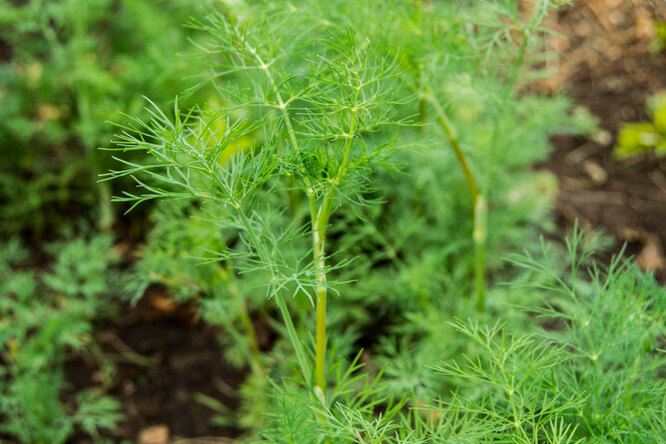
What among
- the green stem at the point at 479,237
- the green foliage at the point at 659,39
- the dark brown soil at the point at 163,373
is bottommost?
the dark brown soil at the point at 163,373

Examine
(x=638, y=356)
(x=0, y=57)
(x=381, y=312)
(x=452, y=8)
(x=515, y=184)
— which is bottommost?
(x=381, y=312)

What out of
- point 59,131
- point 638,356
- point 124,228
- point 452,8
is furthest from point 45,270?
point 638,356

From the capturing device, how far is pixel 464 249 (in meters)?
1.94

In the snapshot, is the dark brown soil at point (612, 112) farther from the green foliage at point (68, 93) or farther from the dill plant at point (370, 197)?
the green foliage at point (68, 93)

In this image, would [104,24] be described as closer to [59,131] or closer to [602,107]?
[59,131]

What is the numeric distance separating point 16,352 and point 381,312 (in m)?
1.01

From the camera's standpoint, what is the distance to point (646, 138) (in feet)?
7.89

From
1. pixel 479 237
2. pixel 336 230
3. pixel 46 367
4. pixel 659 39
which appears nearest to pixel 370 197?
pixel 336 230

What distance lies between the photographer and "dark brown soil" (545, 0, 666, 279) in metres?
2.25

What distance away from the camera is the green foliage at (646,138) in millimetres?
2383

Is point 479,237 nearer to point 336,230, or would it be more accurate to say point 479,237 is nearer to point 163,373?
point 336,230

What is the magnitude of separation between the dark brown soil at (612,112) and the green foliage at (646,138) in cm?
4

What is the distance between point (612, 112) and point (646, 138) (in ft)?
0.88

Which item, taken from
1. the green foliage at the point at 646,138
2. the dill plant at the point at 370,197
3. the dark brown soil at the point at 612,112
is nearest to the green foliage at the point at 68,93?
the dill plant at the point at 370,197
